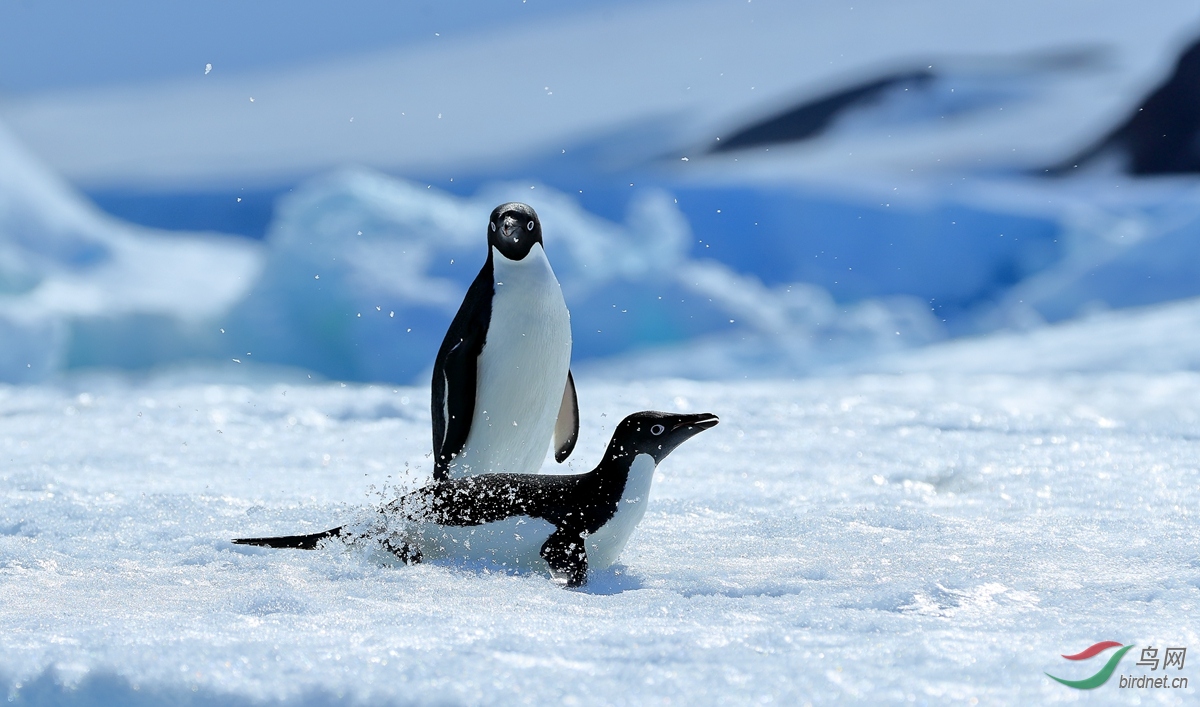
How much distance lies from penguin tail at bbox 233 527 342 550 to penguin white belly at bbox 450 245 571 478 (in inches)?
31.1

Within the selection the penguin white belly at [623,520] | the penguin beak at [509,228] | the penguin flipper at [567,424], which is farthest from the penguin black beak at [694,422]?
the penguin flipper at [567,424]

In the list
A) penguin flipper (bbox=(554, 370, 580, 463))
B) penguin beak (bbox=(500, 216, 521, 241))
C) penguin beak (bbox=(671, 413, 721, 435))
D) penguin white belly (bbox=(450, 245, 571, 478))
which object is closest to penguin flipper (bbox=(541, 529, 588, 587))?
penguin beak (bbox=(671, 413, 721, 435))

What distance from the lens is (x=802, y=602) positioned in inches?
101

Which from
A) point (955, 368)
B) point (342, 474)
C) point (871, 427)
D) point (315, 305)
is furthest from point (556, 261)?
point (342, 474)

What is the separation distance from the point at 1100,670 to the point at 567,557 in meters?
1.25

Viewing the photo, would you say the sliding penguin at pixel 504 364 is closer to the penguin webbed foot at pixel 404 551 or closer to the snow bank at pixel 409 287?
the penguin webbed foot at pixel 404 551

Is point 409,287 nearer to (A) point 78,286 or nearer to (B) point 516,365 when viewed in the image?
(A) point 78,286

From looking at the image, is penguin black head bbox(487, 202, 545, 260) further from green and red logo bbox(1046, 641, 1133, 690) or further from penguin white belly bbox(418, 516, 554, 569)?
green and red logo bbox(1046, 641, 1133, 690)

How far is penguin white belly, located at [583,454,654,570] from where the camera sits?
2.82 metres

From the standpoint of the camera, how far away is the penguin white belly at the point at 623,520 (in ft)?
9.25

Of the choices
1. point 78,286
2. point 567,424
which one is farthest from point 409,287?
point 567,424

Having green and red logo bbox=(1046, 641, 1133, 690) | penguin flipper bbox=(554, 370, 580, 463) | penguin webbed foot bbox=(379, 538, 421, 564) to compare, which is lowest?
green and red logo bbox=(1046, 641, 1133, 690)

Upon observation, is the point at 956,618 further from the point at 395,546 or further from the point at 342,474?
the point at 342,474

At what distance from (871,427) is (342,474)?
2.98m
